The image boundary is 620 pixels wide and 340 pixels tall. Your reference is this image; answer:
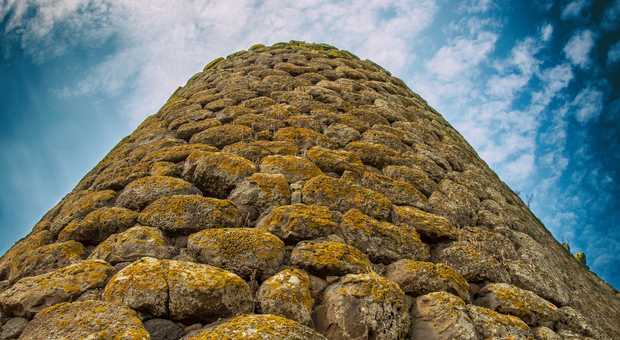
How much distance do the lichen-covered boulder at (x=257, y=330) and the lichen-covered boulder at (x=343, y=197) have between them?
→ 146cm

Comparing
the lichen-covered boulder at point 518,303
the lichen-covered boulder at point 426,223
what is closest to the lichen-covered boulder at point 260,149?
the lichen-covered boulder at point 426,223

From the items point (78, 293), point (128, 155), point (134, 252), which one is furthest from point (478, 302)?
point (128, 155)

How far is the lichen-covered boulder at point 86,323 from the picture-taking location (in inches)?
88.2

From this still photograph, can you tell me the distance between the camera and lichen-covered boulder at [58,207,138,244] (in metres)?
3.55

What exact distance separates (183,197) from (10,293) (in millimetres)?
1327

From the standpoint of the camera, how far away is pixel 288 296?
2.64 m

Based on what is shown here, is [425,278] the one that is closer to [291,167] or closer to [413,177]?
[291,167]

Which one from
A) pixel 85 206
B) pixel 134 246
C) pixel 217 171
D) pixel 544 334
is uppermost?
pixel 217 171

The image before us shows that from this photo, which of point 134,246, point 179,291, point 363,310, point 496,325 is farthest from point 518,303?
point 134,246

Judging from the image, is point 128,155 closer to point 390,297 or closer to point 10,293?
point 10,293

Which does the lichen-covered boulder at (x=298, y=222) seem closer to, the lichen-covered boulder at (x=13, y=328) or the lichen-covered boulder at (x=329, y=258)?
the lichen-covered boulder at (x=329, y=258)

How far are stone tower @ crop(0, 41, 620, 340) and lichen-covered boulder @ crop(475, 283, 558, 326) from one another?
1 cm

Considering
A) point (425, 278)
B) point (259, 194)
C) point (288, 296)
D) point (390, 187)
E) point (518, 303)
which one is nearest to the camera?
point (288, 296)

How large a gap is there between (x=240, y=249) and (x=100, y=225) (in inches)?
56.9
